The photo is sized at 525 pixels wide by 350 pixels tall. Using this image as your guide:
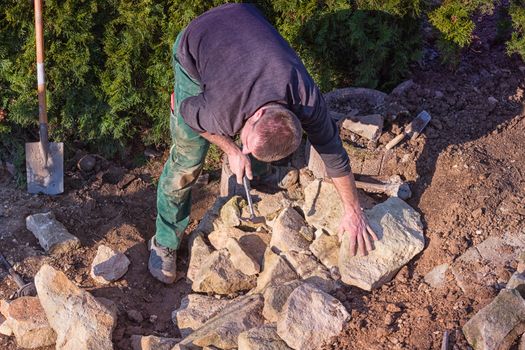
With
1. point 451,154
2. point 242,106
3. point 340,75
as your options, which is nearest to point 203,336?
point 242,106

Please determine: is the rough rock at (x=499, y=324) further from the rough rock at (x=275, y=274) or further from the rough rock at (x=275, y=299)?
the rough rock at (x=275, y=274)

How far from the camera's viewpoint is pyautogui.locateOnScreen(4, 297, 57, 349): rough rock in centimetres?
403

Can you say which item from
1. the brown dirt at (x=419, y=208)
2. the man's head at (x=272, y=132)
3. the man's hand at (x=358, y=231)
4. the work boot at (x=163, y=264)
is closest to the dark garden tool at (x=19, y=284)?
the brown dirt at (x=419, y=208)

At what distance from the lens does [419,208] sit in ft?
14.8

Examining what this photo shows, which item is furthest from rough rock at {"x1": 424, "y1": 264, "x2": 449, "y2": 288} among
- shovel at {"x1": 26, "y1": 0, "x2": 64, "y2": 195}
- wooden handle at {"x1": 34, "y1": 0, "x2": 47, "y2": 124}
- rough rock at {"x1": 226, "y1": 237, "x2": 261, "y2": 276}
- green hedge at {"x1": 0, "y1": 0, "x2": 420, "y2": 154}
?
wooden handle at {"x1": 34, "y1": 0, "x2": 47, "y2": 124}

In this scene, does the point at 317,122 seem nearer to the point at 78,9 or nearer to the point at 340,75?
the point at 340,75

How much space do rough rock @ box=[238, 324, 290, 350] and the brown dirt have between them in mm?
322

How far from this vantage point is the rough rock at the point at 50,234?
4766mm

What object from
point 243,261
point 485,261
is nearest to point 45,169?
point 243,261

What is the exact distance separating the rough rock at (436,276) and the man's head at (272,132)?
1285 millimetres

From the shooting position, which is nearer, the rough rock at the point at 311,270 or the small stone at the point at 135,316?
the rough rock at the point at 311,270

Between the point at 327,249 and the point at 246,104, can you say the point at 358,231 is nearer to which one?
the point at 327,249

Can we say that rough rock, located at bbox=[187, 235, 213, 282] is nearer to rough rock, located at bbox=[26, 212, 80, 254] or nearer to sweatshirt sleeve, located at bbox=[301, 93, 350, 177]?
rough rock, located at bbox=[26, 212, 80, 254]

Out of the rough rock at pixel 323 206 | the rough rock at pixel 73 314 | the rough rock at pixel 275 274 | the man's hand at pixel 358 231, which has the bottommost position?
the rough rock at pixel 73 314
